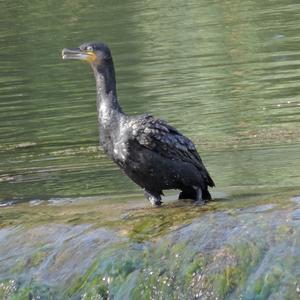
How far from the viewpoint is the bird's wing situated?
8.17 meters

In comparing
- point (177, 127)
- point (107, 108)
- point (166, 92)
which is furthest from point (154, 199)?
point (166, 92)

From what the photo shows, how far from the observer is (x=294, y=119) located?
13891mm

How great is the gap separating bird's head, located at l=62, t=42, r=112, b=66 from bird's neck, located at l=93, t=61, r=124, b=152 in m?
0.06

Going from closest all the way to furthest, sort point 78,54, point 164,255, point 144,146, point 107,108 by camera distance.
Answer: point 164,255 → point 144,146 → point 107,108 → point 78,54

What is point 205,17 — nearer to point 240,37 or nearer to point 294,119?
point 240,37

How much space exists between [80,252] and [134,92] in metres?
9.65

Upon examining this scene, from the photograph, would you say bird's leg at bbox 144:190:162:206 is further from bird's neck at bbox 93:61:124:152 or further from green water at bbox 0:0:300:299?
bird's neck at bbox 93:61:124:152

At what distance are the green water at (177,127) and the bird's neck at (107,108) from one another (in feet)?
2.04

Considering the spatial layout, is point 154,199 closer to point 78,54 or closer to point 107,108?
point 107,108

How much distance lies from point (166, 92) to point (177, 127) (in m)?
2.65

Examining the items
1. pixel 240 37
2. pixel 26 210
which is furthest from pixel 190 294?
pixel 240 37

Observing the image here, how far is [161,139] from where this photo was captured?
8.26 meters

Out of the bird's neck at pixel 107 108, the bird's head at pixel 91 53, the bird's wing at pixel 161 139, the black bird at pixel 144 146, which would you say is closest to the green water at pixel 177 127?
the black bird at pixel 144 146

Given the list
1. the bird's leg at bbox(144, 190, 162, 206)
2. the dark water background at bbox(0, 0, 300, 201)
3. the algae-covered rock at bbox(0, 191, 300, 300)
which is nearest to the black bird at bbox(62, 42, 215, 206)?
the bird's leg at bbox(144, 190, 162, 206)
